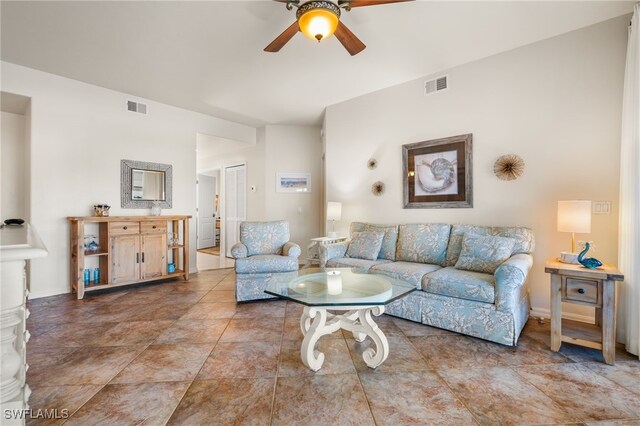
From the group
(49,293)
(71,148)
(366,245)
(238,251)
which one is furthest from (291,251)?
(71,148)

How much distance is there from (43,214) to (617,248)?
246 inches

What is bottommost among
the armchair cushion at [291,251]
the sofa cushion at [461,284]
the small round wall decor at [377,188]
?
the sofa cushion at [461,284]

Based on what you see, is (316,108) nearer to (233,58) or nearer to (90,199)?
(233,58)

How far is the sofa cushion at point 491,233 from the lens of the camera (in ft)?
9.14

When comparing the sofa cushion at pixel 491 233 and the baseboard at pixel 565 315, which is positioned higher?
the sofa cushion at pixel 491 233

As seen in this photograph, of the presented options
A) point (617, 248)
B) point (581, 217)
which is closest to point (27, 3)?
point (581, 217)

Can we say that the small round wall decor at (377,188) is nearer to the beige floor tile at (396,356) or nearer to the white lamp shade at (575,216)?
the white lamp shade at (575,216)

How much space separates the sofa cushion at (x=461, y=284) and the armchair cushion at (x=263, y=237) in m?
2.02

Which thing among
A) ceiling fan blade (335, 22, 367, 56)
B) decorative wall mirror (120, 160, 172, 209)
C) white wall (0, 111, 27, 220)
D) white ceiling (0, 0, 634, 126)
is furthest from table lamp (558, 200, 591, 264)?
white wall (0, 111, 27, 220)

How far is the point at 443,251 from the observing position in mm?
3234

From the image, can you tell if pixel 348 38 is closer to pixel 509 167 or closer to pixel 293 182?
pixel 509 167

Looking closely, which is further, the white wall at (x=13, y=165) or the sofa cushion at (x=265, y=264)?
the white wall at (x=13, y=165)

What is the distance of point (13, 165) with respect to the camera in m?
3.87

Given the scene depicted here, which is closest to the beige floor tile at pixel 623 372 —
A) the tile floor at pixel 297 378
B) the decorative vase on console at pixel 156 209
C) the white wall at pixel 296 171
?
the tile floor at pixel 297 378
